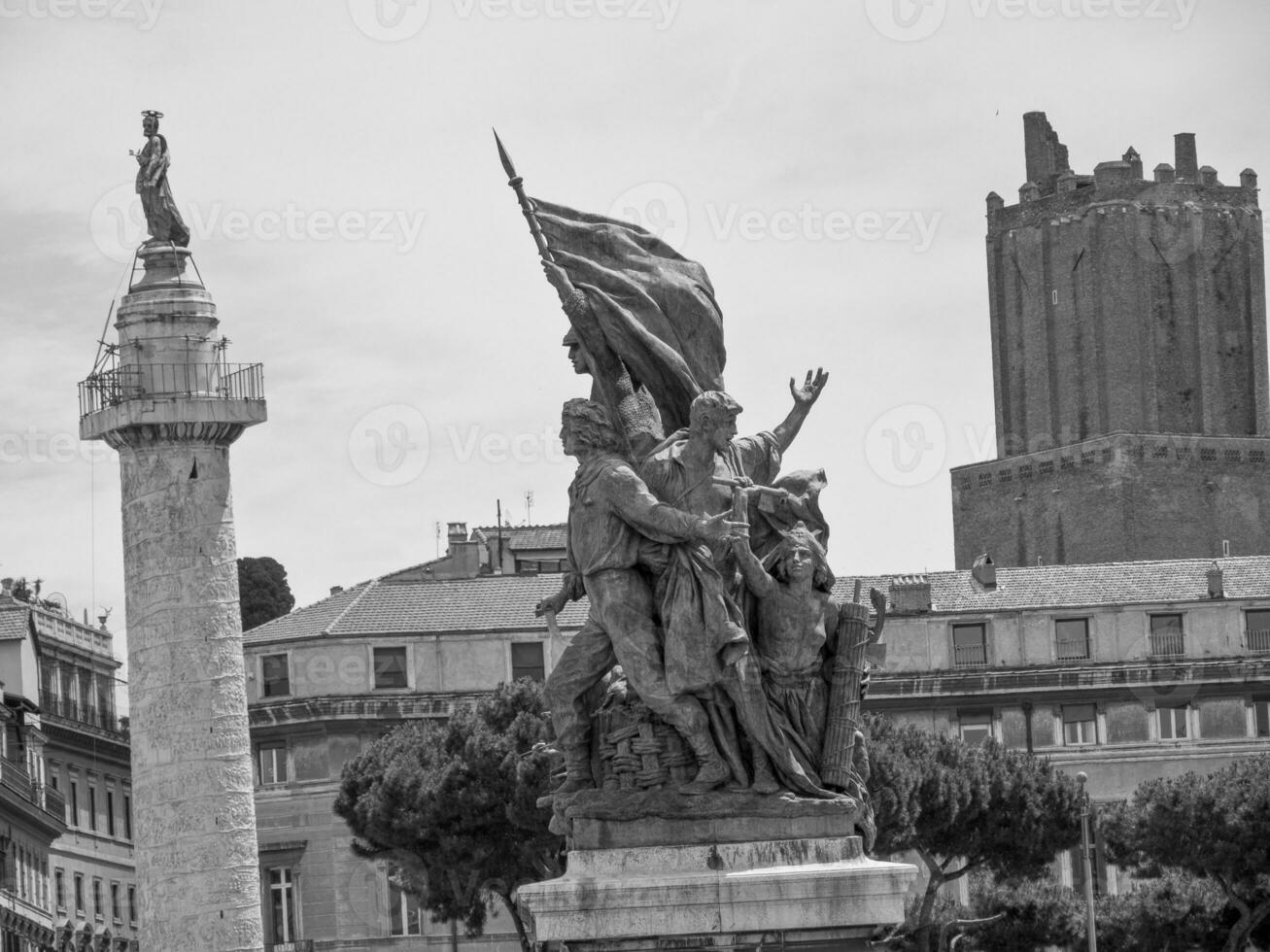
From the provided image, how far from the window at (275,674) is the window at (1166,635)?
23.2 metres

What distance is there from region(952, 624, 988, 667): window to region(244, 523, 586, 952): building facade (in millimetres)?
10420

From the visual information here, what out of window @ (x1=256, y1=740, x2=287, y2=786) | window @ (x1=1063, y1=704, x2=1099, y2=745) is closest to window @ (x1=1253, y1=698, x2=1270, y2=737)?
window @ (x1=1063, y1=704, x2=1099, y2=745)

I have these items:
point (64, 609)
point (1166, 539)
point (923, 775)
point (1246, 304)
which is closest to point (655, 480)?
point (923, 775)

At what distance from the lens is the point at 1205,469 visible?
171 m

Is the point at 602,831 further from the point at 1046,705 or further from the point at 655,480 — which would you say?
the point at 1046,705

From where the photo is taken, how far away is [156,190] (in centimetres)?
6981

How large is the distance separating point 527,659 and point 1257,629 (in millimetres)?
19867

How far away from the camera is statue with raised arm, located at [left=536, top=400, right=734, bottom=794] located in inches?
821

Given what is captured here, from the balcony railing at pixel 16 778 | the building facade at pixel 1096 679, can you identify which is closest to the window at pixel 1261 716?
the building facade at pixel 1096 679

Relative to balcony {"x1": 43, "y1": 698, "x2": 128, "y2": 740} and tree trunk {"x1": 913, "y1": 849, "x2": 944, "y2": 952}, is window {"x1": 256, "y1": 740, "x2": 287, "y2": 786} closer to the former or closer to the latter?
balcony {"x1": 43, "y1": 698, "x2": 128, "y2": 740}

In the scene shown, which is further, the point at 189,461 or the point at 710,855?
the point at 189,461

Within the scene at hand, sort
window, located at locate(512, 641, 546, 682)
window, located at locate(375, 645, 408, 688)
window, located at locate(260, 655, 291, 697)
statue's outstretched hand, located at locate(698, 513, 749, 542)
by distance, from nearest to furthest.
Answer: statue's outstretched hand, located at locate(698, 513, 749, 542) → window, located at locate(512, 641, 546, 682) → window, located at locate(375, 645, 408, 688) → window, located at locate(260, 655, 291, 697)

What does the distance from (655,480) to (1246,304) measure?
167m

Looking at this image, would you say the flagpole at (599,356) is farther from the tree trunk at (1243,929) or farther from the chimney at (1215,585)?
the chimney at (1215,585)
